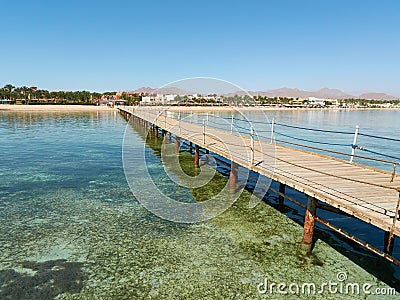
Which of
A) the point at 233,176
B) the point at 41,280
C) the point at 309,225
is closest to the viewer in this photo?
the point at 41,280

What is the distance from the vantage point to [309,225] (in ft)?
21.1

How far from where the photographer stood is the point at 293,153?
973cm

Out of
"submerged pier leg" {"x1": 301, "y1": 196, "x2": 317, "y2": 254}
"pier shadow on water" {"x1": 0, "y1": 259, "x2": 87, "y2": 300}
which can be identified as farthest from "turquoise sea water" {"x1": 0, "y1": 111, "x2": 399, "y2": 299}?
"submerged pier leg" {"x1": 301, "y1": 196, "x2": 317, "y2": 254}

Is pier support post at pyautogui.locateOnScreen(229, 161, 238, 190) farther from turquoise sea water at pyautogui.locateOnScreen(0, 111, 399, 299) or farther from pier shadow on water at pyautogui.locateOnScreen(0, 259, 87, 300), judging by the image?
pier shadow on water at pyautogui.locateOnScreen(0, 259, 87, 300)

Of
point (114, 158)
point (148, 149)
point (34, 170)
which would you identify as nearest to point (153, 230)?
point (34, 170)

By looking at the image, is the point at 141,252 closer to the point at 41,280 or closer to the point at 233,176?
the point at 41,280

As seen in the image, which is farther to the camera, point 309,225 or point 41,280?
point 309,225

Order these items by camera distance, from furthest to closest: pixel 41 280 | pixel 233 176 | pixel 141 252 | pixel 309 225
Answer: pixel 233 176 < pixel 309 225 < pixel 141 252 < pixel 41 280

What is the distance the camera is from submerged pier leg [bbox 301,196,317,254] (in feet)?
20.2

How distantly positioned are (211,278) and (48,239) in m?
3.97

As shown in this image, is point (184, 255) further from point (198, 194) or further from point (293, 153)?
point (293, 153)

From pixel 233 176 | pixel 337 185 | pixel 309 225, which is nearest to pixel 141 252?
pixel 309 225

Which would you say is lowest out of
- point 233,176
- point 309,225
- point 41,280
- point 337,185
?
point 41,280

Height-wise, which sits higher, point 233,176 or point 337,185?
point 337,185
